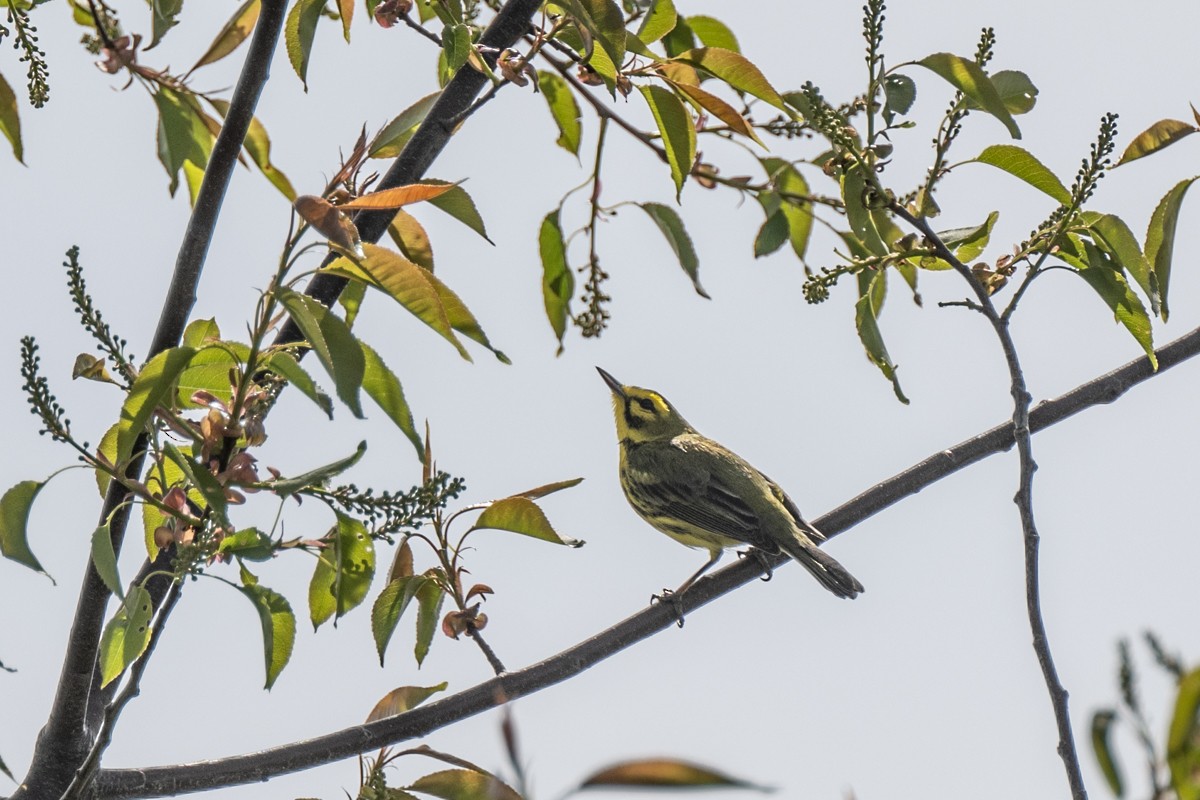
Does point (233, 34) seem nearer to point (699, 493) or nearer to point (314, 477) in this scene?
point (314, 477)

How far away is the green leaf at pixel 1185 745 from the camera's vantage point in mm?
843

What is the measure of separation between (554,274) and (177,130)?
0.93 m

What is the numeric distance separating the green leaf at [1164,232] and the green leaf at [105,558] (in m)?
1.99

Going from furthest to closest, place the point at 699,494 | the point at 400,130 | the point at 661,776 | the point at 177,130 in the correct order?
the point at 699,494 < the point at 177,130 < the point at 400,130 < the point at 661,776

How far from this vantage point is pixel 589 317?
339 centimetres

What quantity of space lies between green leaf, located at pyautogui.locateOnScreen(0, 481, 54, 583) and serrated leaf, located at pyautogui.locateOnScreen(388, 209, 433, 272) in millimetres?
902

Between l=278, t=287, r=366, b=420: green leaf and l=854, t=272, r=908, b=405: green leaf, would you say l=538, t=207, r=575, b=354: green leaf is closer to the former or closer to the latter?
l=854, t=272, r=908, b=405: green leaf

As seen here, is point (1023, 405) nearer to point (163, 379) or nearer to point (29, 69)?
point (163, 379)

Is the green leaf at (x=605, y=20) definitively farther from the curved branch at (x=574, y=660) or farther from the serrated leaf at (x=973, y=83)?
the curved branch at (x=574, y=660)

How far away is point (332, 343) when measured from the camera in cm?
206

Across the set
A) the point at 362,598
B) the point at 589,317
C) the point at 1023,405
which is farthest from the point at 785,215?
the point at 362,598

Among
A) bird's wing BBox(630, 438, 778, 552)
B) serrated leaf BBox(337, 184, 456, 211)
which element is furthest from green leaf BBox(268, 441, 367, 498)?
bird's wing BBox(630, 438, 778, 552)

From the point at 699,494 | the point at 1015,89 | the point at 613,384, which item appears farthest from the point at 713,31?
the point at 613,384

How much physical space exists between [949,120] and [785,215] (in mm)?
1107
